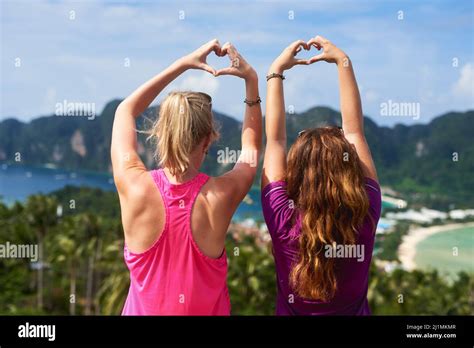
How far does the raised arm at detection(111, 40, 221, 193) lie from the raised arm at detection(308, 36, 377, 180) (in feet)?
1.22

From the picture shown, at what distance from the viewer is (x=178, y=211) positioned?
206 centimetres

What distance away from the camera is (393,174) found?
241ft

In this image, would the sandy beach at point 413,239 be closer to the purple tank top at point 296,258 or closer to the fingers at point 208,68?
the purple tank top at point 296,258

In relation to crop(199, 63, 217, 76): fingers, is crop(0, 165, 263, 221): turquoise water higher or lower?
higher

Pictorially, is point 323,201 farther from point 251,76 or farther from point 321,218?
point 251,76

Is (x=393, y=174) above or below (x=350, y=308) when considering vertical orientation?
above

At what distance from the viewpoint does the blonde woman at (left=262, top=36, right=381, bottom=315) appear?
82.0 inches

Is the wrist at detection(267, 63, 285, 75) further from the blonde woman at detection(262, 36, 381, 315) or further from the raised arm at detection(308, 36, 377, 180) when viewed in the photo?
the blonde woman at detection(262, 36, 381, 315)

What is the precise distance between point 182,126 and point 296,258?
0.54m

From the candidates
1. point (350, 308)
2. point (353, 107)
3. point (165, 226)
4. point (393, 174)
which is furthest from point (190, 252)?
point (393, 174)

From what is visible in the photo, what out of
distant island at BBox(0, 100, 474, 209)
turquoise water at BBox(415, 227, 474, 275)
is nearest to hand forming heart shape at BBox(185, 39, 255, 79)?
distant island at BBox(0, 100, 474, 209)

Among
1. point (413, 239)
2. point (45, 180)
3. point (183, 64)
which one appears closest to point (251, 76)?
point (183, 64)

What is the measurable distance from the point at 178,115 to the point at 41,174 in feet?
269

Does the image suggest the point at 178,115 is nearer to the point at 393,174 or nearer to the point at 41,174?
the point at 393,174
